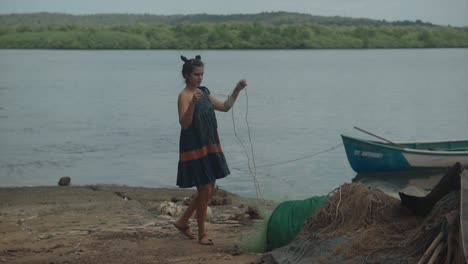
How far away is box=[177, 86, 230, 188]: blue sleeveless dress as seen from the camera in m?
7.34

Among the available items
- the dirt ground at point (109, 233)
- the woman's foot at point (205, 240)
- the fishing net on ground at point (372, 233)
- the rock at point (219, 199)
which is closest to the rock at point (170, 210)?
the dirt ground at point (109, 233)

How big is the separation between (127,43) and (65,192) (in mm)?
99027

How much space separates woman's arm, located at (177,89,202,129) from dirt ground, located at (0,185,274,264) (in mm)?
1100

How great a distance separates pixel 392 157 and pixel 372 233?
37.8 ft

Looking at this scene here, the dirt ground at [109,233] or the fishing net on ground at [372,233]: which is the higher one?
the fishing net on ground at [372,233]

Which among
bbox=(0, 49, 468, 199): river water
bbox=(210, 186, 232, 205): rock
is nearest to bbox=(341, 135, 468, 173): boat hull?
bbox=(0, 49, 468, 199): river water

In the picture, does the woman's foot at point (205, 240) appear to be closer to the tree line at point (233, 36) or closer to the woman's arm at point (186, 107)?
the woman's arm at point (186, 107)

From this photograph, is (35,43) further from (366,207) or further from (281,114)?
(366,207)

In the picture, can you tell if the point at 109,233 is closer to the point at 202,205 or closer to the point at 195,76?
the point at 202,205

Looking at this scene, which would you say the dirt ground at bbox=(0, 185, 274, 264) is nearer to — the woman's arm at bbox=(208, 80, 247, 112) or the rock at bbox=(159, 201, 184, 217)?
the rock at bbox=(159, 201, 184, 217)

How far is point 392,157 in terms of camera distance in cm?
1762

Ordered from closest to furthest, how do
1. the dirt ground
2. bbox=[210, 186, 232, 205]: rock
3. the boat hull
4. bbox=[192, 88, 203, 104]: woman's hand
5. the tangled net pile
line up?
1. the tangled net pile
2. bbox=[192, 88, 203, 104]: woman's hand
3. the dirt ground
4. bbox=[210, 186, 232, 205]: rock
5. the boat hull

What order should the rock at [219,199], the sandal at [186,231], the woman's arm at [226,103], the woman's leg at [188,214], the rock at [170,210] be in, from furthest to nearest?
the rock at [219,199]
the rock at [170,210]
the sandal at [186,231]
the woman's leg at [188,214]
the woman's arm at [226,103]

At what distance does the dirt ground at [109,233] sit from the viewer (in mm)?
7250
